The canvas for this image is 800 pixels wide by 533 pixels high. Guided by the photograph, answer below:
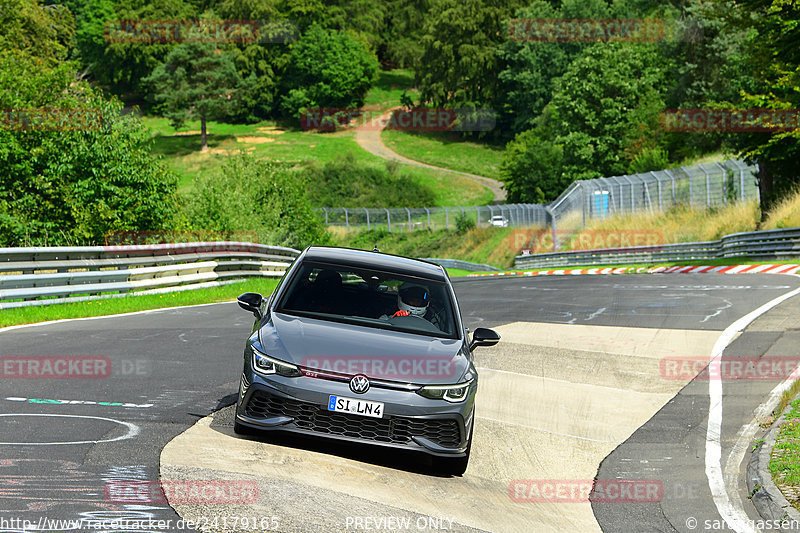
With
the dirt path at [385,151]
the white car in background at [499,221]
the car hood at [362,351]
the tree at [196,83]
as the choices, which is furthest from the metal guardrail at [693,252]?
the tree at [196,83]

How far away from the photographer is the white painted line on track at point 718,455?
6848mm

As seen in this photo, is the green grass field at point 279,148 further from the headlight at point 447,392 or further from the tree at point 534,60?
the headlight at point 447,392

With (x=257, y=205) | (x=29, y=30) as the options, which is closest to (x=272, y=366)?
(x=257, y=205)

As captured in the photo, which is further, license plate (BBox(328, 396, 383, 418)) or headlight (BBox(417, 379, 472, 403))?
headlight (BBox(417, 379, 472, 403))

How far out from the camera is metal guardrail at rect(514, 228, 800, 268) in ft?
102

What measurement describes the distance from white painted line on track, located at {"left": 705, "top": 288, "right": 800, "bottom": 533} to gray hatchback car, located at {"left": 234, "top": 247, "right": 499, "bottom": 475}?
6.52ft

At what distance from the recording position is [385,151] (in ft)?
372

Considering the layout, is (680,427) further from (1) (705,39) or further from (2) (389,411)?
(1) (705,39)

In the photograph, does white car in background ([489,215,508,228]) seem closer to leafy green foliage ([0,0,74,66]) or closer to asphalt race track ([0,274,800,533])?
leafy green foliage ([0,0,74,66])

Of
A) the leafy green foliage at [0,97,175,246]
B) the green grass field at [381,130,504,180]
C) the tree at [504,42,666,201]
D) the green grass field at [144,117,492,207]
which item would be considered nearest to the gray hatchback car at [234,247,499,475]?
the leafy green foliage at [0,97,175,246]

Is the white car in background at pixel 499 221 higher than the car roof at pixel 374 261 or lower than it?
lower

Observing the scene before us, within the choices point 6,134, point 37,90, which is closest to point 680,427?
point 6,134

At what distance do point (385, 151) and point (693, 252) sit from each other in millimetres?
78103

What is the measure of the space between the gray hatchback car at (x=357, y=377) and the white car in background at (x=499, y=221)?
185ft
